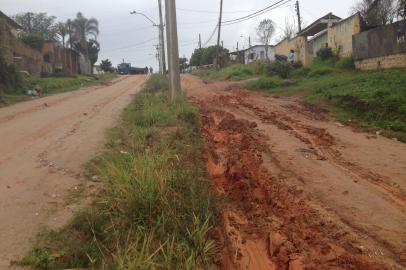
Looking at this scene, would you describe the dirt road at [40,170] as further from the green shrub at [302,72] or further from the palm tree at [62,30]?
the palm tree at [62,30]

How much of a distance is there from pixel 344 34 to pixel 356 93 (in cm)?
1169

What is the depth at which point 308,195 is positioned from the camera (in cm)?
754

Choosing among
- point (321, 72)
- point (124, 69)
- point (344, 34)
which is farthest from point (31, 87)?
point (124, 69)

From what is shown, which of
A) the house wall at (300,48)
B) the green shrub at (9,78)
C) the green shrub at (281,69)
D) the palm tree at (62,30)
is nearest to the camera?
the green shrub at (9,78)

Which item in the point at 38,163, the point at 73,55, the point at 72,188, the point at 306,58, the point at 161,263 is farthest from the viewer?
the point at 73,55

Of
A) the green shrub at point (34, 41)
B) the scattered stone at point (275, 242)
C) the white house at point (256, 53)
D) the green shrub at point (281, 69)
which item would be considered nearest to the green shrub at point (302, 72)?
the green shrub at point (281, 69)

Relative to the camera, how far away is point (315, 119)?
598 inches

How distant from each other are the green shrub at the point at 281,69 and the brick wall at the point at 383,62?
4300 millimetres

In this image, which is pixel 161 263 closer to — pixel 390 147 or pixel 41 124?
pixel 390 147

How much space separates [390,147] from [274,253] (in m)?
6.44

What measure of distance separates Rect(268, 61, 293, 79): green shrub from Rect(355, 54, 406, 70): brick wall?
430 centimetres

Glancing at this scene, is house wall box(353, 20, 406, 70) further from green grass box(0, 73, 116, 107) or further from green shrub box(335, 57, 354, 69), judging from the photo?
green grass box(0, 73, 116, 107)

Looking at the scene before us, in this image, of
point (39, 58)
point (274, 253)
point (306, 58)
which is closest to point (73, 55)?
point (39, 58)

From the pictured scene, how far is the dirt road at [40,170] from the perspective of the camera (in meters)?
5.44
